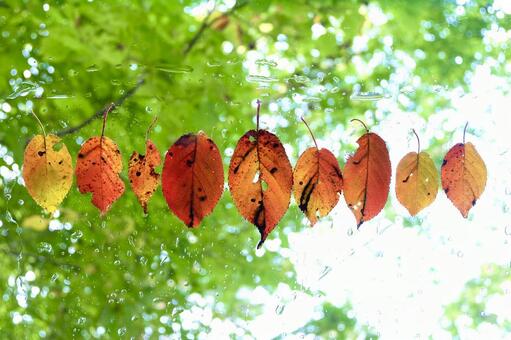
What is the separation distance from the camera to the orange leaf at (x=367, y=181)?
0.42 metres

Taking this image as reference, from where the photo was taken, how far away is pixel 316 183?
41 centimetres

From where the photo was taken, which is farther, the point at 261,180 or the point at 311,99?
the point at 311,99

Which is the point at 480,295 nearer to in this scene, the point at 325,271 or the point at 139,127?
the point at 325,271

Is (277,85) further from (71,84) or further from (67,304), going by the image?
(67,304)

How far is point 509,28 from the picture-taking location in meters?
0.64

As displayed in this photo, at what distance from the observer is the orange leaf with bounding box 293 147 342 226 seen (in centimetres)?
41

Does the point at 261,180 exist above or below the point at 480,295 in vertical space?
above

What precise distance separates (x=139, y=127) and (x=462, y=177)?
32 centimetres

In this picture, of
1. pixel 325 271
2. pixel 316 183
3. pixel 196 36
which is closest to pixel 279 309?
pixel 325 271

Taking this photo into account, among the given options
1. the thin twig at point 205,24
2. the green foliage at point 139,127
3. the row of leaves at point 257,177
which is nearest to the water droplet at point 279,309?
the green foliage at point 139,127

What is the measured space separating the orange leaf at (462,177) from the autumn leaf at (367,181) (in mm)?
66

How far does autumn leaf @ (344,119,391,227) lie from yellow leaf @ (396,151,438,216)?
3 centimetres

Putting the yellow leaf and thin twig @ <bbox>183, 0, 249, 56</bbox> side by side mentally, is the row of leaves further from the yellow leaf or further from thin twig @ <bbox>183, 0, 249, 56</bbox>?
thin twig @ <bbox>183, 0, 249, 56</bbox>

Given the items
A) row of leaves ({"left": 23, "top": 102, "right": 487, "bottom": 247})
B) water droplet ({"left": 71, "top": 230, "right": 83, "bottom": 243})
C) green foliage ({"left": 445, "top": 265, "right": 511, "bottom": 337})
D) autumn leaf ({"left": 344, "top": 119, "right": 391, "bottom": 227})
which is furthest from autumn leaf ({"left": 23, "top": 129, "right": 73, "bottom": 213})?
green foliage ({"left": 445, "top": 265, "right": 511, "bottom": 337})
